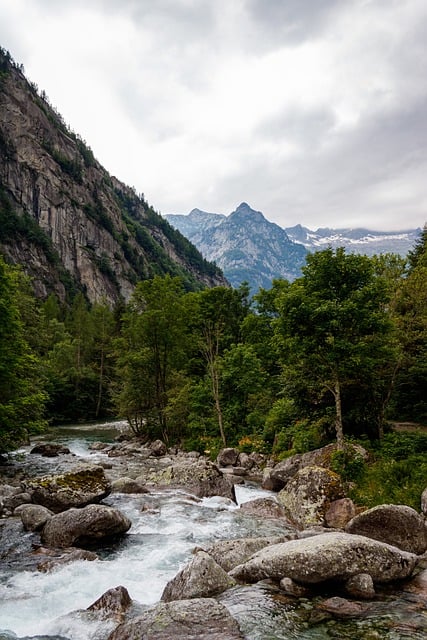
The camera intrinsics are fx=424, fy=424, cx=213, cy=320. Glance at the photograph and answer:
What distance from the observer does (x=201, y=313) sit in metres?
41.5

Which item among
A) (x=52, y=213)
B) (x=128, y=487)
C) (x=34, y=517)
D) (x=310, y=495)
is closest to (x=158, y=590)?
(x=34, y=517)

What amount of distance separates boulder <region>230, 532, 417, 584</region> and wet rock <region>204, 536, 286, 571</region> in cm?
108

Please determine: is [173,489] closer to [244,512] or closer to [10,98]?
[244,512]

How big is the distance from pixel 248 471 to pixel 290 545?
17.0m

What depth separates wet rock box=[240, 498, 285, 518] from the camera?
16.5 m

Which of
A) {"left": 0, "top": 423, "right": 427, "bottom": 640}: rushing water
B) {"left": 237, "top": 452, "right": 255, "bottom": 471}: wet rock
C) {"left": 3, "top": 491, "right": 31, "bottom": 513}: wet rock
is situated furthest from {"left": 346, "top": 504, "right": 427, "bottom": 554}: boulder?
{"left": 237, "top": 452, "right": 255, "bottom": 471}: wet rock

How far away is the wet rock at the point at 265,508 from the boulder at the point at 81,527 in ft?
18.7

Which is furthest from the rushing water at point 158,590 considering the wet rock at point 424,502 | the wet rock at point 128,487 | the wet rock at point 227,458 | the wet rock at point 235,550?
the wet rock at point 227,458

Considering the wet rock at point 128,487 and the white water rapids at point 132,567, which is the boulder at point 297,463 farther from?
the wet rock at point 128,487

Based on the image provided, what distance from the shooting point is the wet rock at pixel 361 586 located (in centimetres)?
838

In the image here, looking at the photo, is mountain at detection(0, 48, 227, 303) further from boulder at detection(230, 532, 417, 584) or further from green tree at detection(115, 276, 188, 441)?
boulder at detection(230, 532, 417, 584)

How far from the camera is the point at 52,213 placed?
152 m

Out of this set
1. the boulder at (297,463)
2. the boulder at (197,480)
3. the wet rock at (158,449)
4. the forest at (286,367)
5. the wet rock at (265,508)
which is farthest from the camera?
the wet rock at (158,449)

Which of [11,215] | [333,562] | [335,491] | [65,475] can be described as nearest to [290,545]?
[333,562]
